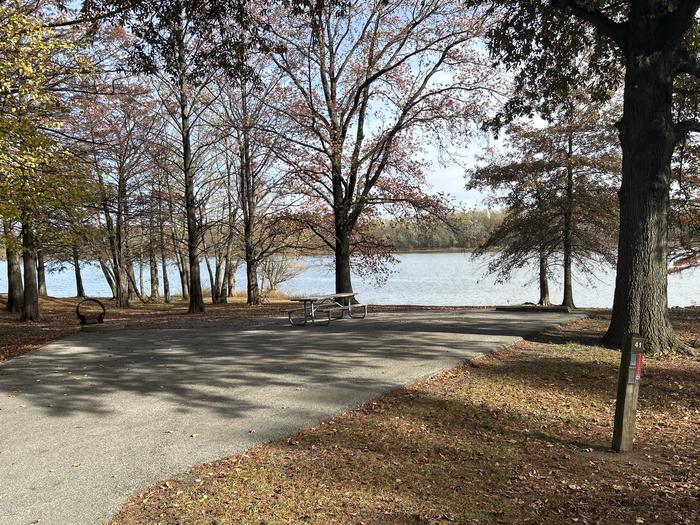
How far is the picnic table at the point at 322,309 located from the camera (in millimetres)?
12289

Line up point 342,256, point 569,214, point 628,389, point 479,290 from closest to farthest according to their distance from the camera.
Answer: point 628,389 → point 569,214 → point 342,256 → point 479,290

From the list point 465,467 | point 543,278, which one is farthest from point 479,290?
point 465,467

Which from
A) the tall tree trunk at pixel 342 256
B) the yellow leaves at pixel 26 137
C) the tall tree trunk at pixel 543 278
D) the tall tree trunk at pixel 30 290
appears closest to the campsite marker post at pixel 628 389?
the yellow leaves at pixel 26 137

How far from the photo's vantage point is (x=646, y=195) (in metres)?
8.06

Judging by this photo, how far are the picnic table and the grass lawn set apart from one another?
6000 millimetres

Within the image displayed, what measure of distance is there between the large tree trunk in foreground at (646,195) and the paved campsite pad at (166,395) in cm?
221

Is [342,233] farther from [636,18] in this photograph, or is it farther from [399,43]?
[636,18]

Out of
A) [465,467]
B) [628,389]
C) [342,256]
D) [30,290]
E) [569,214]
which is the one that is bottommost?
[465,467]

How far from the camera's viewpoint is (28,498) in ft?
11.8

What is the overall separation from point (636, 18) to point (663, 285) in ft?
13.6

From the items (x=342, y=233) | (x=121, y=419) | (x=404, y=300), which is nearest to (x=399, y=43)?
(x=342, y=233)

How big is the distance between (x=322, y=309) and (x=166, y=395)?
6717 millimetres

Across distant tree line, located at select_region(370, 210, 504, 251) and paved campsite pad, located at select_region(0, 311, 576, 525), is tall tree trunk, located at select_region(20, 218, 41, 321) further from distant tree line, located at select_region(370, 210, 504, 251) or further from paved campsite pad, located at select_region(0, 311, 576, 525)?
distant tree line, located at select_region(370, 210, 504, 251)

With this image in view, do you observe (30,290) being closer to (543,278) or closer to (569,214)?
(569,214)
